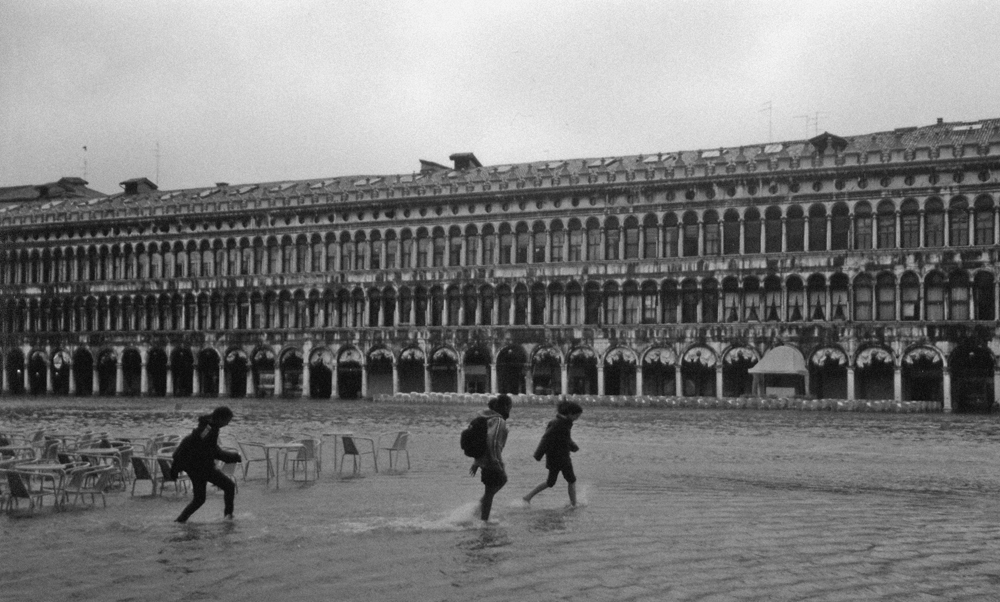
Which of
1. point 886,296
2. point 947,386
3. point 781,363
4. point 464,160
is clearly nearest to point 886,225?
point 886,296

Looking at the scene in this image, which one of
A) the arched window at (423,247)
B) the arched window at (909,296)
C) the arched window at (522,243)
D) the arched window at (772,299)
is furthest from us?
the arched window at (423,247)

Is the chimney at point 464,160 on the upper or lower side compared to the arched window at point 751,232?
upper

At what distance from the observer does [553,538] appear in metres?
13.4

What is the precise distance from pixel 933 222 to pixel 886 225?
2244 mm

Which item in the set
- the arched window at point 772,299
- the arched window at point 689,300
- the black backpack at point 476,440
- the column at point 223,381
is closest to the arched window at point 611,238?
the arched window at point 689,300

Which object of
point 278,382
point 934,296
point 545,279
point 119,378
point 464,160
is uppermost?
point 464,160

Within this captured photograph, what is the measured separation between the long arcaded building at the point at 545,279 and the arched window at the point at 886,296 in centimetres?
11

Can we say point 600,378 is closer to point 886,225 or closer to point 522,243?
point 522,243

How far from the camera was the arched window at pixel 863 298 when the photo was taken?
6188cm

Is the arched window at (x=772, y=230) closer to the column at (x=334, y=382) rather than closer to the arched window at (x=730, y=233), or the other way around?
the arched window at (x=730, y=233)

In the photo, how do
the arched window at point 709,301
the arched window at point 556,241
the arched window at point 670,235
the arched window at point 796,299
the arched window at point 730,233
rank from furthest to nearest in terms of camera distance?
the arched window at point 556,241
the arched window at point 670,235
the arched window at point 709,301
the arched window at point 730,233
the arched window at point 796,299

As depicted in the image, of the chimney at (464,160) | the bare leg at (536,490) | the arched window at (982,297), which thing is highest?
the chimney at (464,160)

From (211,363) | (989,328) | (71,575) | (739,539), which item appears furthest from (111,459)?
(211,363)

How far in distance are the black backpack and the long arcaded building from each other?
46.8 m
